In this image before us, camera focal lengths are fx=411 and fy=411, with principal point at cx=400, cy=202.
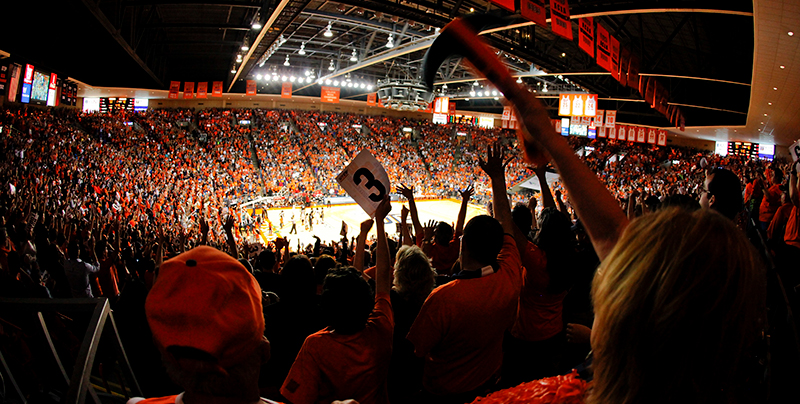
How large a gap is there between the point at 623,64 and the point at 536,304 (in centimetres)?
1204

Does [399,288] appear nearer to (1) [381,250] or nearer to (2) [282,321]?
(1) [381,250]

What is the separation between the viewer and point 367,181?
13.1 ft

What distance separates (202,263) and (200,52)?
2483 centimetres

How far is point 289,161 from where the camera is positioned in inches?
1369

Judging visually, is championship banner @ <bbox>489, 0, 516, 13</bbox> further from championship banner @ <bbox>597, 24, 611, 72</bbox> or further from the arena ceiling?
championship banner @ <bbox>597, 24, 611, 72</bbox>

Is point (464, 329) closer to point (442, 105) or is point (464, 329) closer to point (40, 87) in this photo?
point (40, 87)

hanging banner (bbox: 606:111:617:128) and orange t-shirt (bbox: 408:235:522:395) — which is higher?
hanging banner (bbox: 606:111:617:128)

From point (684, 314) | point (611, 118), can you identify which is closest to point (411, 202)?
point (684, 314)

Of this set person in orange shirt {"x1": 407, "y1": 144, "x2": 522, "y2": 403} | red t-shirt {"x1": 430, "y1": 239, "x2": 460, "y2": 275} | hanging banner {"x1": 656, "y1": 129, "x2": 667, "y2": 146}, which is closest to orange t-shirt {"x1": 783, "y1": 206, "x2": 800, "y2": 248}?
red t-shirt {"x1": 430, "y1": 239, "x2": 460, "y2": 275}

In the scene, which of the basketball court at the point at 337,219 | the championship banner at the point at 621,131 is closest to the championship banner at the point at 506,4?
the basketball court at the point at 337,219

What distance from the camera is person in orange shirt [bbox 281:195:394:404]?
1.89 meters

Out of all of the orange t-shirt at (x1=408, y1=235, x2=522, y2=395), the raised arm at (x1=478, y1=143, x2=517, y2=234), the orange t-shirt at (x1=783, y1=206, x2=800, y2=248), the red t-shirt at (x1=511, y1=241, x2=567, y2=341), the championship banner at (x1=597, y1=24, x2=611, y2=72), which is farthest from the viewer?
the championship banner at (x1=597, y1=24, x2=611, y2=72)

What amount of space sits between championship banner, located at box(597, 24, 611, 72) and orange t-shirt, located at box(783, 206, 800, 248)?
7.06m

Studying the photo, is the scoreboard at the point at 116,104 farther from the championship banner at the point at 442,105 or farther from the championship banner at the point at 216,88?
the championship banner at the point at 442,105
